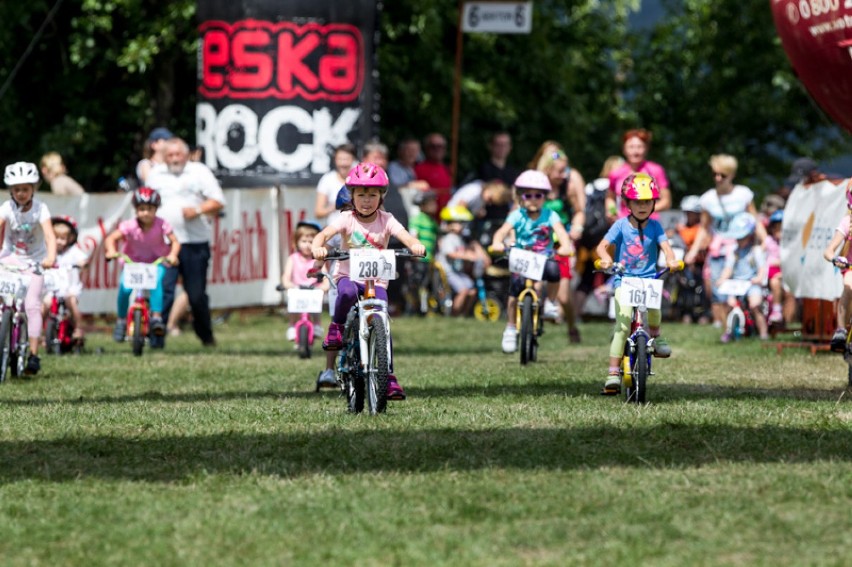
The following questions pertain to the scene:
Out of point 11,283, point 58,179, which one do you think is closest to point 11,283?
point 11,283

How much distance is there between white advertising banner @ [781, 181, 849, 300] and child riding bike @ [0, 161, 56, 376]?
7.40 m

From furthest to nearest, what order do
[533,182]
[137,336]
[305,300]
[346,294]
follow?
[137,336], [305,300], [533,182], [346,294]

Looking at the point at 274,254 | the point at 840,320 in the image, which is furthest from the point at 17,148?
the point at 840,320

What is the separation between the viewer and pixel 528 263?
52.3ft

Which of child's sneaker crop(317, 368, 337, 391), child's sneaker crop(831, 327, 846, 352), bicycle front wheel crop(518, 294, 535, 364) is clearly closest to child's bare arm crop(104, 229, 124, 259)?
bicycle front wheel crop(518, 294, 535, 364)

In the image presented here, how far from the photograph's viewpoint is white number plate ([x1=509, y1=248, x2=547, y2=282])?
15922 millimetres

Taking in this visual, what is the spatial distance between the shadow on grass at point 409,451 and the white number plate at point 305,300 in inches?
241

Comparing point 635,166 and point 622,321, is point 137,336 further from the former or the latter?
point 622,321

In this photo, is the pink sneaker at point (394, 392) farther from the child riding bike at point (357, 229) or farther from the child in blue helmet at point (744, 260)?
the child in blue helmet at point (744, 260)

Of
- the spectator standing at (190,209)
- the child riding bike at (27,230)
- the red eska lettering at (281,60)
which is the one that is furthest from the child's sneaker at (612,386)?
the red eska lettering at (281,60)

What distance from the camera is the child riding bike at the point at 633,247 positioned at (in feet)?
41.0

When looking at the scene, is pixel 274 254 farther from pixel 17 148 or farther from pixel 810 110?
pixel 810 110

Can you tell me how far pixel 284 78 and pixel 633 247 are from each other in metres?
11.5

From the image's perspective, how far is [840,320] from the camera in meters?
13.8
